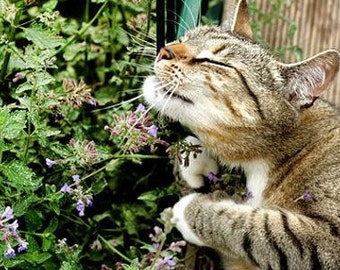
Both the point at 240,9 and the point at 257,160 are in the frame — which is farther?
the point at 240,9

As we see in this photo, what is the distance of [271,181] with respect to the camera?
2512 millimetres

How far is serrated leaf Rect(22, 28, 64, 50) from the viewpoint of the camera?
2295mm

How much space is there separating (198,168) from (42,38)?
2.04ft

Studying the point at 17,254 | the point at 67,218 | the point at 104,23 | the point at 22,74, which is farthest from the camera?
the point at 104,23

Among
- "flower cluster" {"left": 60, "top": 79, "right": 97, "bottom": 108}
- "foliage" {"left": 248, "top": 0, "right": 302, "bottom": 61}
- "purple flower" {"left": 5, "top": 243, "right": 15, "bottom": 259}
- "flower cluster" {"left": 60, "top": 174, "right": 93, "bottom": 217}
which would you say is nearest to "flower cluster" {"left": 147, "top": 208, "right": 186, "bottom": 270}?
"flower cluster" {"left": 60, "top": 174, "right": 93, "bottom": 217}

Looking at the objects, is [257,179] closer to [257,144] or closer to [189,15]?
[257,144]

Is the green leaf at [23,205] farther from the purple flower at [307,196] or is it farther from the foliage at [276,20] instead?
the foliage at [276,20]

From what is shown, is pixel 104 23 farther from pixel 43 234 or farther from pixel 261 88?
pixel 43 234

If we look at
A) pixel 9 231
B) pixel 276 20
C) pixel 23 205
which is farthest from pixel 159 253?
pixel 276 20

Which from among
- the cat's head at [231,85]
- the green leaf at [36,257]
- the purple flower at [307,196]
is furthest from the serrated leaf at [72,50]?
the purple flower at [307,196]

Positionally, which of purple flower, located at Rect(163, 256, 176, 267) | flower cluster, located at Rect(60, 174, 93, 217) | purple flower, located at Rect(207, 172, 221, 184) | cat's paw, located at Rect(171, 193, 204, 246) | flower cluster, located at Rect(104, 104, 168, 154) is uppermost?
flower cluster, located at Rect(104, 104, 168, 154)

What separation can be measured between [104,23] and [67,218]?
79 cm

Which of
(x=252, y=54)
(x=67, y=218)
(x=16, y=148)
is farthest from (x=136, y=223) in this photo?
(x=252, y=54)

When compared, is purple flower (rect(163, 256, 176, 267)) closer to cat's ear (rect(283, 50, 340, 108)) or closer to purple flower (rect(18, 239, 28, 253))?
purple flower (rect(18, 239, 28, 253))
